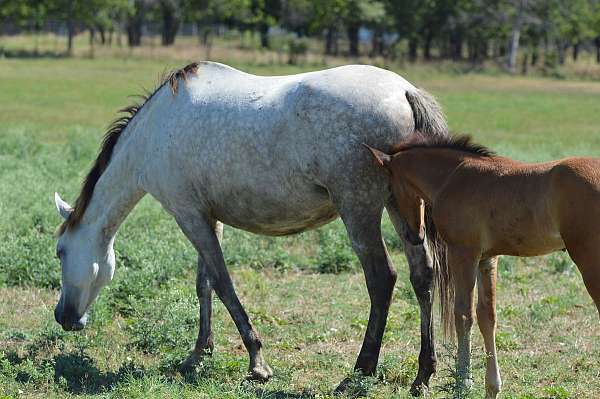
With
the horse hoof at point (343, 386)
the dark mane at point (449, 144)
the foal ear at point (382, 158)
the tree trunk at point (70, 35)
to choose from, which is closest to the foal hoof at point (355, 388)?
the horse hoof at point (343, 386)

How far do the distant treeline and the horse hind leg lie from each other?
62900mm

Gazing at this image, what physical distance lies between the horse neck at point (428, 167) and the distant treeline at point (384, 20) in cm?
6226

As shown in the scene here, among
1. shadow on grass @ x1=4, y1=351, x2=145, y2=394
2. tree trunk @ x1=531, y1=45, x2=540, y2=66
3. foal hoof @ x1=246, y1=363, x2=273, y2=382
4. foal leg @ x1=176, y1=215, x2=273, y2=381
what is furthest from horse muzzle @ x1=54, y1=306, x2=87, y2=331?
tree trunk @ x1=531, y1=45, x2=540, y2=66

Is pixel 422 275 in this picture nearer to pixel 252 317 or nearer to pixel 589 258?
pixel 589 258

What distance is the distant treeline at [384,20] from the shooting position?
237 feet

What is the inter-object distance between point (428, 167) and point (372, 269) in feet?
2.97

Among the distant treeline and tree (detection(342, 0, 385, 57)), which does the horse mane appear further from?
tree (detection(342, 0, 385, 57))

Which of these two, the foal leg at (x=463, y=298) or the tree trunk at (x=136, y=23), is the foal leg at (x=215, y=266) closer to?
the foal leg at (x=463, y=298)

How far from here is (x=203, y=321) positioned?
7.76 metres

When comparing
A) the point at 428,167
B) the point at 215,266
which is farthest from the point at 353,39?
the point at 428,167

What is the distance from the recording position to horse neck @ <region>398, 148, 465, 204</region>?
6.33 meters

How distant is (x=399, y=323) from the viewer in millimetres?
8414

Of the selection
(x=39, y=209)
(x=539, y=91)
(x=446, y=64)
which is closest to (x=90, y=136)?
(x=39, y=209)

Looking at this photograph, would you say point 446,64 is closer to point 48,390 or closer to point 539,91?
point 539,91
